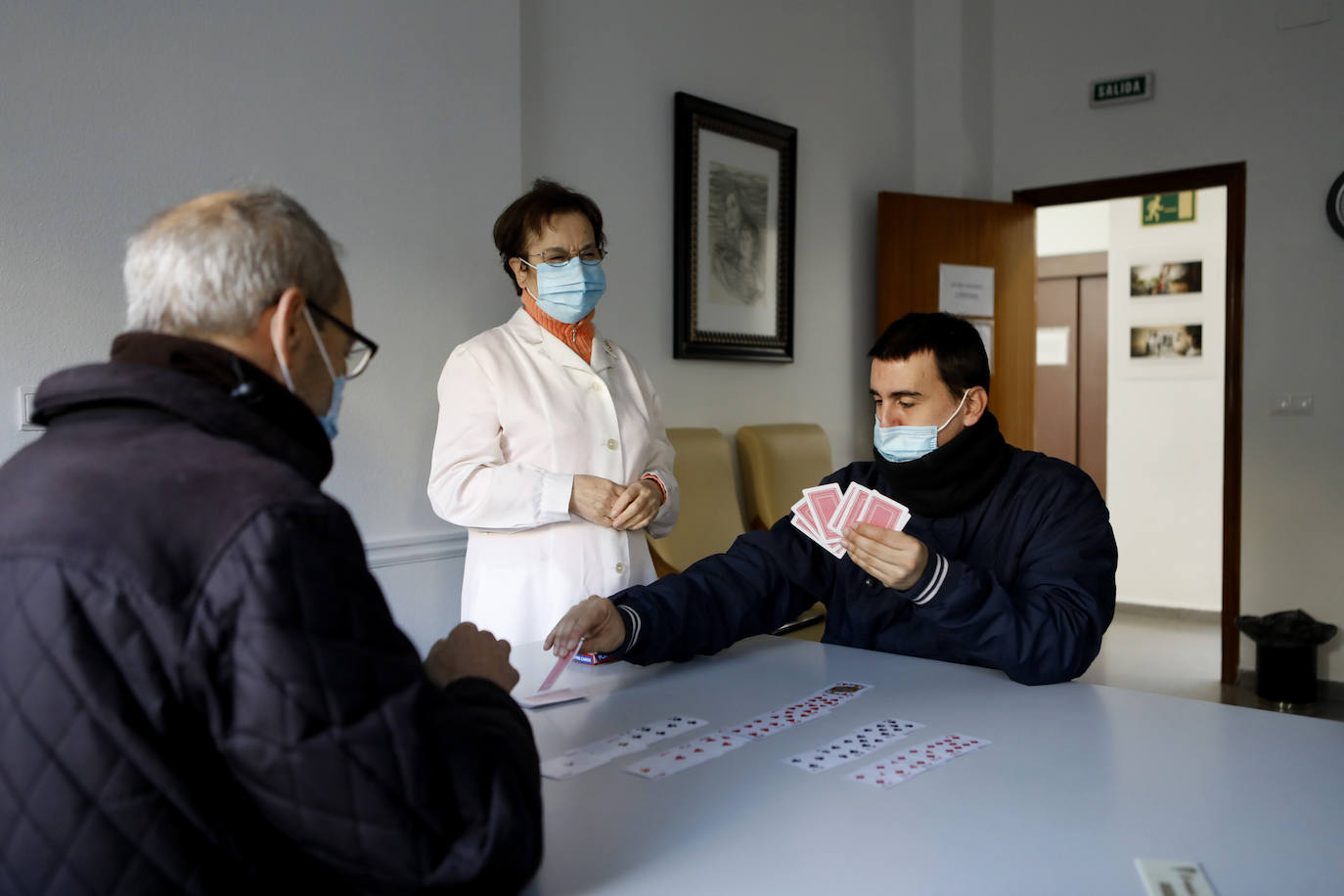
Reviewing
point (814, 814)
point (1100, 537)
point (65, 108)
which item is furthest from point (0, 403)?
point (1100, 537)

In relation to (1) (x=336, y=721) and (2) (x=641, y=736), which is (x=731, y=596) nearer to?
(2) (x=641, y=736)

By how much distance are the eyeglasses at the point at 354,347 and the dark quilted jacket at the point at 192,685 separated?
18cm

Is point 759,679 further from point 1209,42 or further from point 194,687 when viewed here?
point 1209,42

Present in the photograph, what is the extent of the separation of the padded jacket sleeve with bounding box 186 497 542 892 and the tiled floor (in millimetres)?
3938

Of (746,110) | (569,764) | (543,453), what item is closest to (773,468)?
(746,110)

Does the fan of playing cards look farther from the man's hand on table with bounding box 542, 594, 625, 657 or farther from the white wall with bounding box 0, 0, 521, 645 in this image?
the white wall with bounding box 0, 0, 521, 645

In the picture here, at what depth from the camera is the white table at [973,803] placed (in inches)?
42.2

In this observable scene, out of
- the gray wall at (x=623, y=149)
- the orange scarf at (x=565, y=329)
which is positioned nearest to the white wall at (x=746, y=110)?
the gray wall at (x=623, y=149)

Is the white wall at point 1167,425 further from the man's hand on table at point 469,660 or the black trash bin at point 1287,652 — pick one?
the man's hand on table at point 469,660

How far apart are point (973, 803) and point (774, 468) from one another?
127 inches

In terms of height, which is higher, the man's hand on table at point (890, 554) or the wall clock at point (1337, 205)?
the wall clock at point (1337, 205)

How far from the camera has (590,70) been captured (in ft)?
12.5

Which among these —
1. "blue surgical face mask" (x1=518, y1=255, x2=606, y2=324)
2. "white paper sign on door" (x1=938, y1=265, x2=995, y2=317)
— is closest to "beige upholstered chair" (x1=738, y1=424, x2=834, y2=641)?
"white paper sign on door" (x1=938, y1=265, x2=995, y2=317)

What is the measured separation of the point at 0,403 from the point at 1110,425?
6.21 meters
